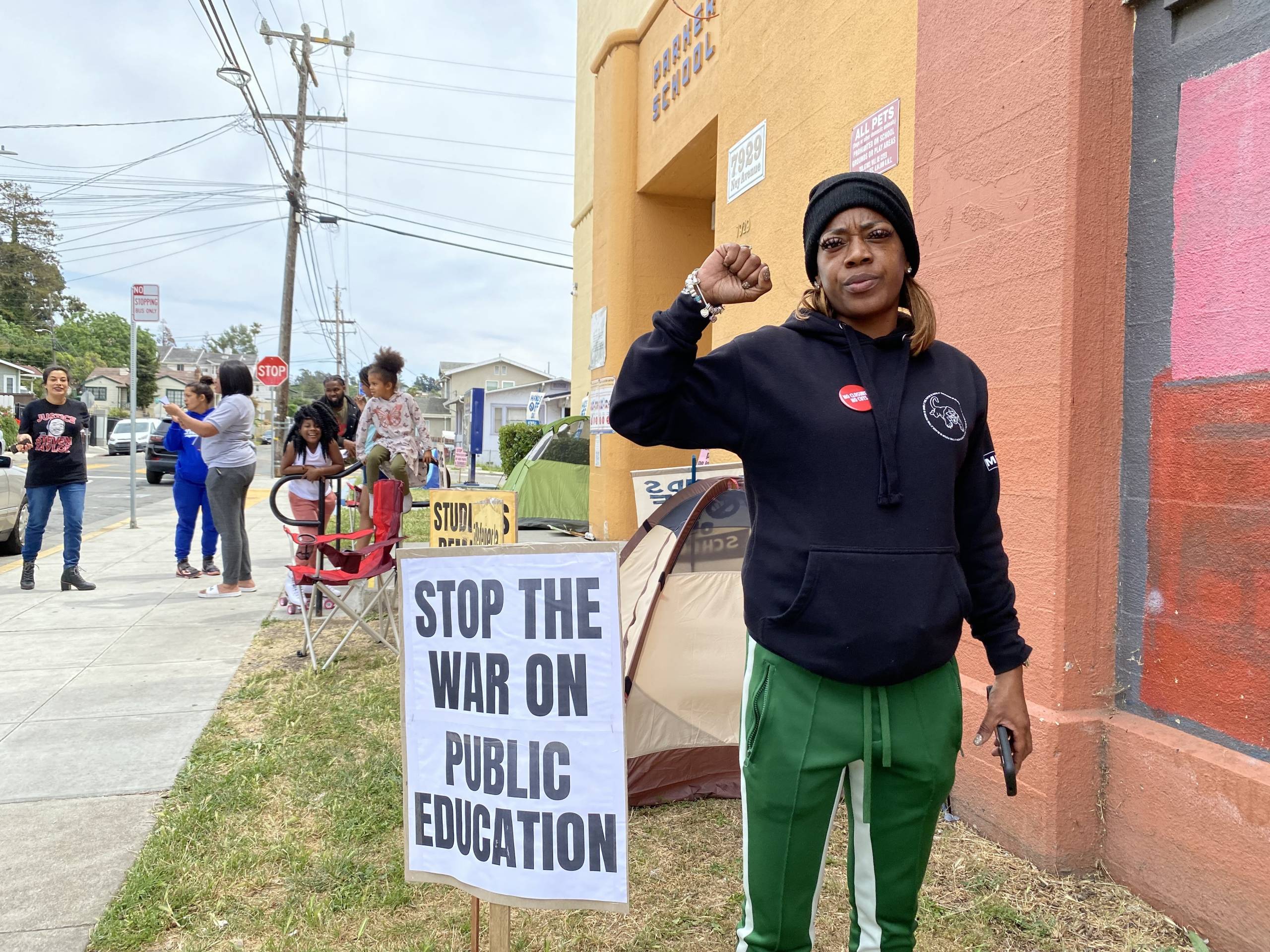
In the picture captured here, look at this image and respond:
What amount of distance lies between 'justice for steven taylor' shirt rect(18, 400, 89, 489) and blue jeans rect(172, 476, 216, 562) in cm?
77

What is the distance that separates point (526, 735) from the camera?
2.16 meters

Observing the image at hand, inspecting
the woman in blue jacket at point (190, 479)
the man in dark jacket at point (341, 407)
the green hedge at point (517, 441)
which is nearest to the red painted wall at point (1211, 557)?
the man in dark jacket at point (341, 407)

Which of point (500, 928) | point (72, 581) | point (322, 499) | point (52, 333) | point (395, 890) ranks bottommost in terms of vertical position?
point (395, 890)

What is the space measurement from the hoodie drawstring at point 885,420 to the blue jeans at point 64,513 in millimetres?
7622

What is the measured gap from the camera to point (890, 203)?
166 centimetres

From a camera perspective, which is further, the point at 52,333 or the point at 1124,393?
the point at 52,333

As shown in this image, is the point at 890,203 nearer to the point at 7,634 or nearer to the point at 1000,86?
the point at 1000,86

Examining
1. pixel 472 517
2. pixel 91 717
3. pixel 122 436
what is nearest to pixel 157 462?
pixel 122 436

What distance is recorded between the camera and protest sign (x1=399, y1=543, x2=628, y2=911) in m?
2.14

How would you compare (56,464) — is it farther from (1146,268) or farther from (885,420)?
(1146,268)

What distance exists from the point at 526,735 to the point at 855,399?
3.97 feet

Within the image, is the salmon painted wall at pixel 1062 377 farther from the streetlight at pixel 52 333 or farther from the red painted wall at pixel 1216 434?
the streetlight at pixel 52 333

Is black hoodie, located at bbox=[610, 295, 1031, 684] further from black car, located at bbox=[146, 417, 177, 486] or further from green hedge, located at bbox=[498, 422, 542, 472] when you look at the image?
black car, located at bbox=[146, 417, 177, 486]

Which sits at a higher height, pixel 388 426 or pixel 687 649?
pixel 388 426
